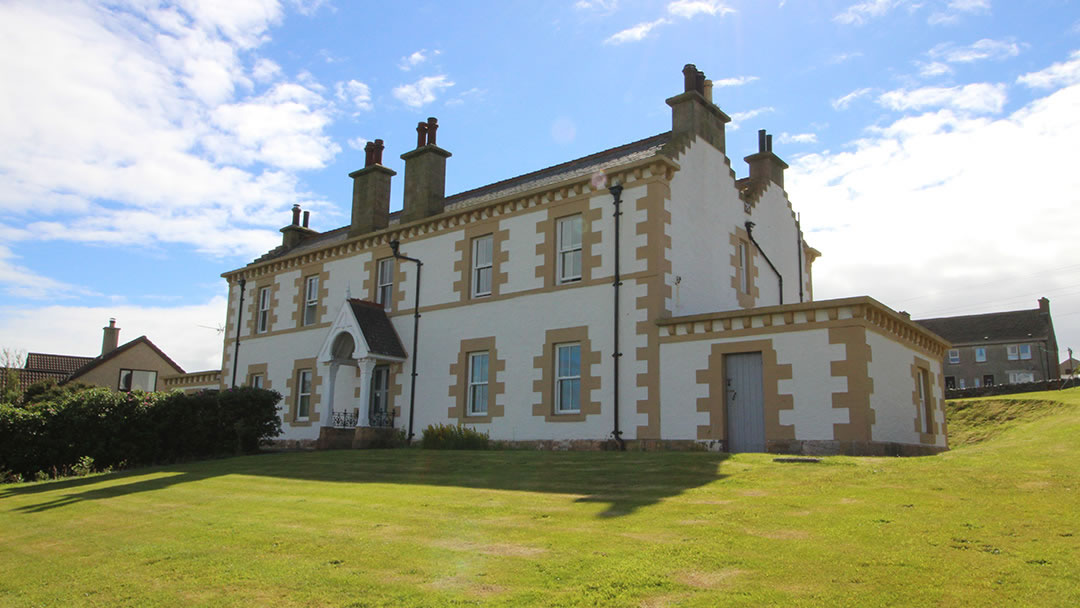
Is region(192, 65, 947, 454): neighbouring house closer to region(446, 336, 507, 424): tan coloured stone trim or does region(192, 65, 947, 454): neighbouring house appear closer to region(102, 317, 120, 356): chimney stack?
region(446, 336, 507, 424): tan coloured stone trim

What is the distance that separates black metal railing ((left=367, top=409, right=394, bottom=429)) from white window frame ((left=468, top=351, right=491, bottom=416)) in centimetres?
311

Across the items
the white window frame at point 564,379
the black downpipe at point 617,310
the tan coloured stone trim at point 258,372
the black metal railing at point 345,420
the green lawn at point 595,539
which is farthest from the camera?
the tan coloured stone trim at point 258,372

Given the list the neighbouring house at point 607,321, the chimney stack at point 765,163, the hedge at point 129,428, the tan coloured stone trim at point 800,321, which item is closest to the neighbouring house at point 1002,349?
the chimney stack at point 765,163

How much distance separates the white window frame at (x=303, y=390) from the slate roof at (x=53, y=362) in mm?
36199

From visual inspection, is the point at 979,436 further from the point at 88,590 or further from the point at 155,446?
the point at 88,590

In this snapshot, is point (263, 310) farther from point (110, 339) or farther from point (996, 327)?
point (996, 327)

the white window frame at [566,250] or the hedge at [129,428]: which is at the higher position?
the white window frame at [566,250]

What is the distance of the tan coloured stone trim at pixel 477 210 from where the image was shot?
65.8ft

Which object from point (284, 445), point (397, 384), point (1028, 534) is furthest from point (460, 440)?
point (1028, 534)

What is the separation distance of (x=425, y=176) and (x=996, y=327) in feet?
228

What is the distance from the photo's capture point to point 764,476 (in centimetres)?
1162

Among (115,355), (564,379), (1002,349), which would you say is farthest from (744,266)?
(1002,349)

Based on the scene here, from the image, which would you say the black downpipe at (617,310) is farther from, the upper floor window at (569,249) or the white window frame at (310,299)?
the white window frame at (310,299)

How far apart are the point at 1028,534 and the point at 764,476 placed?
4.48 m
